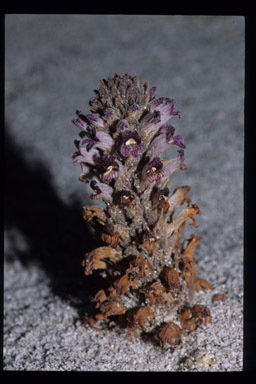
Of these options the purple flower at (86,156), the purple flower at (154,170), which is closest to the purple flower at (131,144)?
the purple flower at (154,170)

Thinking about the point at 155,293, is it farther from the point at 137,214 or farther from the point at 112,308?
the point at 137,214

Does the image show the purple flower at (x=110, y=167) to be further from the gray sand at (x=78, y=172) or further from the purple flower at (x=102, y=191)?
the gray sand at (x=78, y=172)

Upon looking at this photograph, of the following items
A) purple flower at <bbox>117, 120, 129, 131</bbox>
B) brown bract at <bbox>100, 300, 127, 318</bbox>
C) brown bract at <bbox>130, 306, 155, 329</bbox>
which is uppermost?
purple flower at <bbox>117, 120, 129, 131</bbox>

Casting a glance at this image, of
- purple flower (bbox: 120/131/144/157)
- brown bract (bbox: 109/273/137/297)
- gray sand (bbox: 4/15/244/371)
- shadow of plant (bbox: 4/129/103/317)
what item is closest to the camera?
purple flower (bbox: 120/131/144/157)

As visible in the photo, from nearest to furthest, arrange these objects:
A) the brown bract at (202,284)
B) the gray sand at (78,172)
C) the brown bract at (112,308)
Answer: the brown bract at (112,308), the gray sand at (78,172), the brown bract at (202,284)

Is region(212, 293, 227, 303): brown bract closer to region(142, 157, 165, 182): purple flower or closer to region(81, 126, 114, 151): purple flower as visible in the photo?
region(142, 157, 165, 182): purple flower

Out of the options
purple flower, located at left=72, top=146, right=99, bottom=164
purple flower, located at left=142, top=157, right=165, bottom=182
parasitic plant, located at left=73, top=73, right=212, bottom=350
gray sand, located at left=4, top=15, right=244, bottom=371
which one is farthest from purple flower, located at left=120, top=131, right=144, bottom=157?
gray sand, located at left=4, top=15, right=244, bottom=371

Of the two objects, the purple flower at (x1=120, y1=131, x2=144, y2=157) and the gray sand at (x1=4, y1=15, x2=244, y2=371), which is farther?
the gray sand at (x1=4, y1=15, x2=244, y2=371)

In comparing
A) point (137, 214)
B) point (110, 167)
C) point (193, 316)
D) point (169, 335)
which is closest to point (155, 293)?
point (169, 335)
